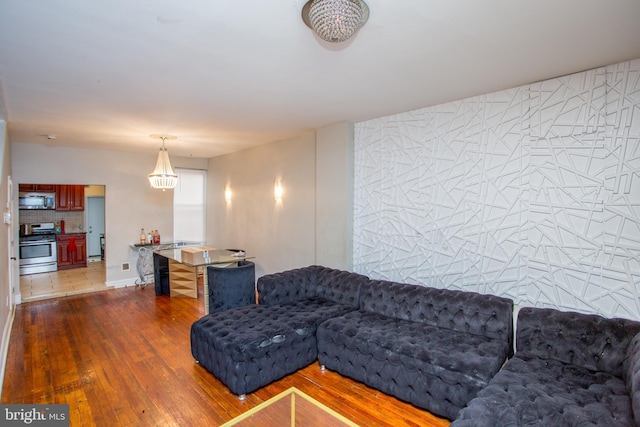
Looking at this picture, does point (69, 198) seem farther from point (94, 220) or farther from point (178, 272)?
point (178, 272)

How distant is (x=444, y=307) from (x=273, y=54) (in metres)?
2.68

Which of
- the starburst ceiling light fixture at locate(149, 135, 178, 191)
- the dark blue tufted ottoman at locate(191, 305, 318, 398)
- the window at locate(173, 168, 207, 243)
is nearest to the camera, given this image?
the dark blue tufted ottoman at locate(191, 305, 318, 398)

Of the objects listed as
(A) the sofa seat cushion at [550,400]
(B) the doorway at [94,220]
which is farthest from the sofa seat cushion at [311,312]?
(B) the doorway at [94,220]

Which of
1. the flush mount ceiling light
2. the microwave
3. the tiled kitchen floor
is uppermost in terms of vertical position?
the flush mount ceiling light

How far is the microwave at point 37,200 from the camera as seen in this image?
25.5 ft

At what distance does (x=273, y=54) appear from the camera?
7.45 ft

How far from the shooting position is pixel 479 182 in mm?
3246

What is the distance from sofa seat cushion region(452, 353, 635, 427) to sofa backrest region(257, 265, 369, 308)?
1740 millimetres

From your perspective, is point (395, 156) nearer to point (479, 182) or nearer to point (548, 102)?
point (479, 182)

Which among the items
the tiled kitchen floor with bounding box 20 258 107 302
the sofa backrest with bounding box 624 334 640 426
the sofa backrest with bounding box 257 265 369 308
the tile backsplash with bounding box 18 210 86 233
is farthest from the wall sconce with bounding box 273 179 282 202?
the tile backsplash with bounding box 18 210 86 233

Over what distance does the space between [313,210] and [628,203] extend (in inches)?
137

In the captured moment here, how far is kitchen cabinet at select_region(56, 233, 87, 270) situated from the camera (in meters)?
8.21

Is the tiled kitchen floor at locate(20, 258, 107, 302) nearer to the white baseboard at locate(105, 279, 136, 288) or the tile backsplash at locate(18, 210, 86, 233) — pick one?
the white baseboard at locate(105, 279, 136, 288)

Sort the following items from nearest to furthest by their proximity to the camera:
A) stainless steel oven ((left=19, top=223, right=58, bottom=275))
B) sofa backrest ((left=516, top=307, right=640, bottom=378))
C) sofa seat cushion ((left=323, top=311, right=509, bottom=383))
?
sofa backrest ((left=516, top=307, right=640, bottom=378))
sofa seat cushion ((left=323, top=311, right=509, bottom=383))
stainless steel oven ((left=19, top=223, right=58, bottom=275))
